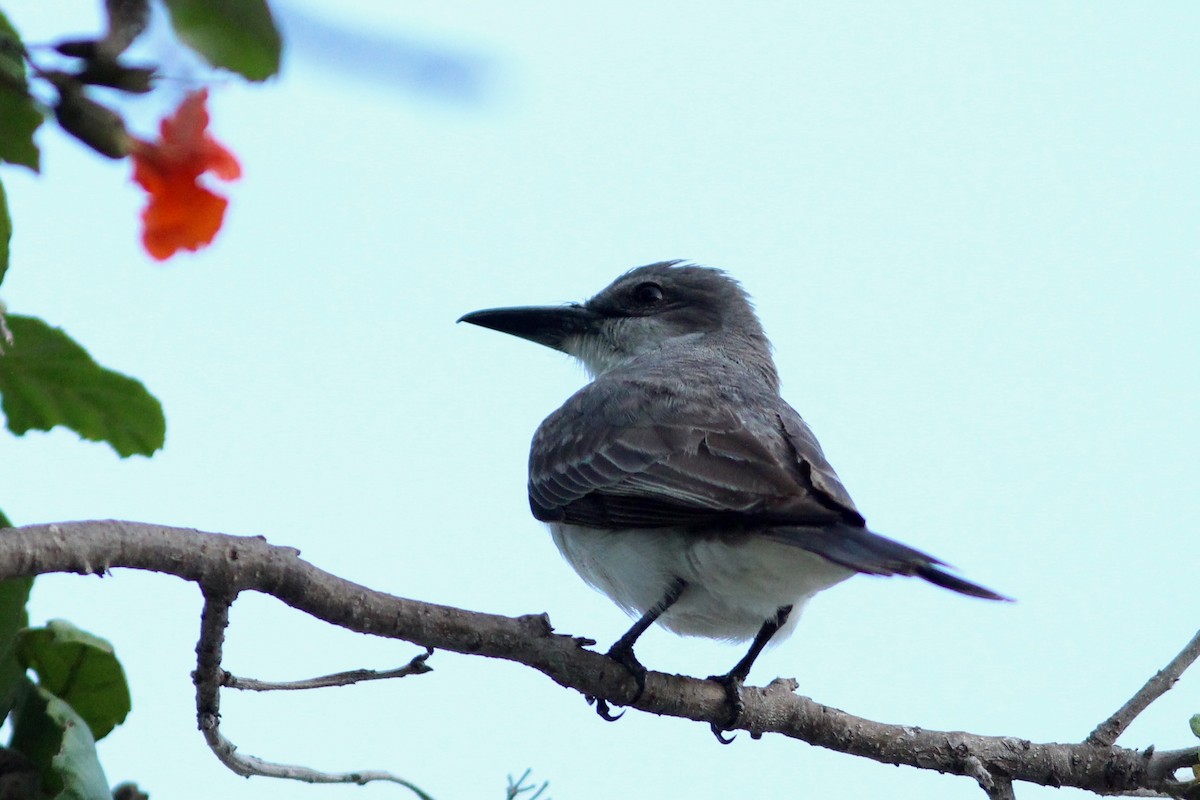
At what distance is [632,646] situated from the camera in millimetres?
4953

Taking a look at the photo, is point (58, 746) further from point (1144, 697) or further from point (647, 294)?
point (647, 294)

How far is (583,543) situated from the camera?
5988 millimetres

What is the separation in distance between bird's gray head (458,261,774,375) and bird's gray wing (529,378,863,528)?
1.30 meters

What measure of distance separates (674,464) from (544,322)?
2.98 meters

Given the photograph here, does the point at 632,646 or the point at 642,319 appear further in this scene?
the point at 642,319

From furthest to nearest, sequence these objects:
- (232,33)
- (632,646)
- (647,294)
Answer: (647,294), (632,646), (232,33)

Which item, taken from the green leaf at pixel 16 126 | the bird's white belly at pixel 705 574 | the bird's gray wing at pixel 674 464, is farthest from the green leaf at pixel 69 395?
the bird's white belly at pixel 705 574

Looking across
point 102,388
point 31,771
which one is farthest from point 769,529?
point 31,771

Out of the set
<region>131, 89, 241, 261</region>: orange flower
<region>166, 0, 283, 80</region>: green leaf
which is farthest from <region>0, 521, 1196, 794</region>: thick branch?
<region>166, 0, 283, 80</region>: green leaf

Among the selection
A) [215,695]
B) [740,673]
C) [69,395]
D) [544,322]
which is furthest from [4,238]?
[544,322]

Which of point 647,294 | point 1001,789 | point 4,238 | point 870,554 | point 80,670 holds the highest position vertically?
point 647,294

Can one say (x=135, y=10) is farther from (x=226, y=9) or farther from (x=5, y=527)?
(x=5, y=527)

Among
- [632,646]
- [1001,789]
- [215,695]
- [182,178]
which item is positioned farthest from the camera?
[632,646]

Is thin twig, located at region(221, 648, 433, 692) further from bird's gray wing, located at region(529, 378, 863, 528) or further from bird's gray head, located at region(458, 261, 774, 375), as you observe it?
bird's gray head, located at region(458, 261, 774, 375)
